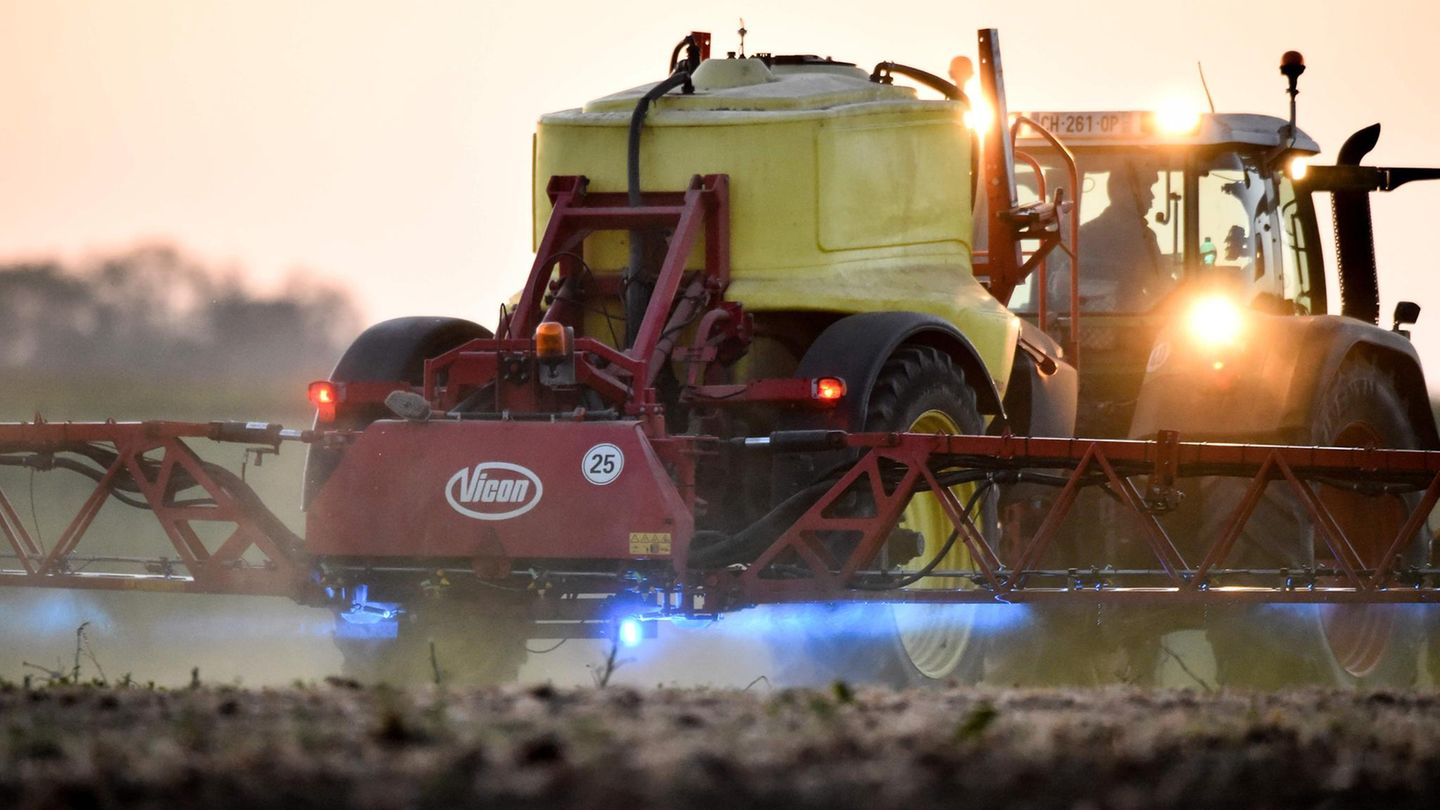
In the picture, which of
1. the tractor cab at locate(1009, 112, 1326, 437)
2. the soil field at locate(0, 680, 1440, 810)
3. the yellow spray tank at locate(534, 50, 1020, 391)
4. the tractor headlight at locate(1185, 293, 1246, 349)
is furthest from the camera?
the tractor cab at locate(1009, 112, 1326, 437)

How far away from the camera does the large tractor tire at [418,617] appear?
30.9 ft

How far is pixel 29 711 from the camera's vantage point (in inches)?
256

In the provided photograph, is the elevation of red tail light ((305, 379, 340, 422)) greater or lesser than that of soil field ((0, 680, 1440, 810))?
greater

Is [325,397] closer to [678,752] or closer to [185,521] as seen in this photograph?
[185,521]

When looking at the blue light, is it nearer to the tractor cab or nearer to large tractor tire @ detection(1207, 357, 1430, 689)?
large tractor tire @ detection(1207, 357, 1430, 689)

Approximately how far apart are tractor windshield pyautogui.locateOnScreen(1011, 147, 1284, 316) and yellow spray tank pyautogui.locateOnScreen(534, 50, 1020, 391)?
189 cm

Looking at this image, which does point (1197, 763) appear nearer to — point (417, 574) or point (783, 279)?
point (417, 574)

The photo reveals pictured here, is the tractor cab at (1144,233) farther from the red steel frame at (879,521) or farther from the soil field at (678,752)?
the soil field at (678,752)

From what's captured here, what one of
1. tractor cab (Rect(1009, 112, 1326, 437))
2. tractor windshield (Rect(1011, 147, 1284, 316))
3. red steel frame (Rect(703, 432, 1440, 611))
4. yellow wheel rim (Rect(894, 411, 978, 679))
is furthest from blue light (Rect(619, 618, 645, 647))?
tractor windshield (Rect(1011, 147, 1284, 316))

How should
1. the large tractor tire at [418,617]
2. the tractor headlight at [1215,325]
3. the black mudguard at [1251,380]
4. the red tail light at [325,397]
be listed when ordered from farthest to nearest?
the tractor headlight at [1215,325] < the black mudguard at [1251,380] < the red tail light at [325,397] < the large tractor tire at [418,617]

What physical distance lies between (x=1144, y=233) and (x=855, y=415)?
3820 mm

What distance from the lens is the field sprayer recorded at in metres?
9.23

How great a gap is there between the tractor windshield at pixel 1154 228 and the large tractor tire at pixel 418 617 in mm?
3522

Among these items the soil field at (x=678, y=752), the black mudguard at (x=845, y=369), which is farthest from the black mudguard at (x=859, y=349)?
the soil field at (x=678, y=752)
